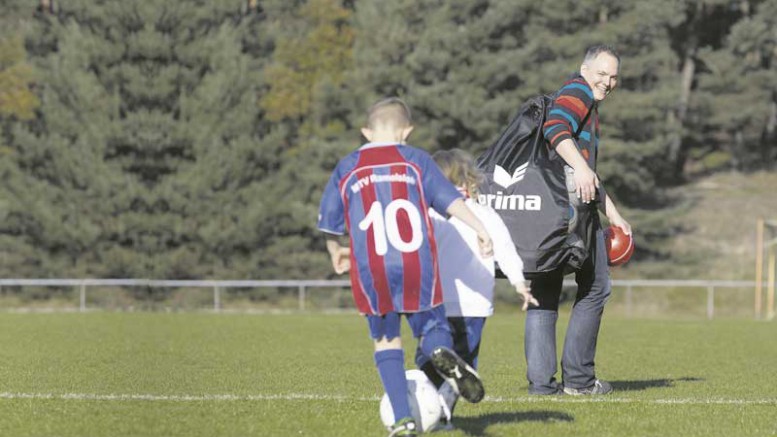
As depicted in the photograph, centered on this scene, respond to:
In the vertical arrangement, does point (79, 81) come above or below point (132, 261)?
above

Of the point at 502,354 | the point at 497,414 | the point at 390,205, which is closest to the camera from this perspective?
the point at 390,205

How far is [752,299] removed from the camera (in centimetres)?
4338

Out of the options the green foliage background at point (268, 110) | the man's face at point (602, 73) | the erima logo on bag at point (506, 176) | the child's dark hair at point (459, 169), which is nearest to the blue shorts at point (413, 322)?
the child's dark hair at point (459, 169)

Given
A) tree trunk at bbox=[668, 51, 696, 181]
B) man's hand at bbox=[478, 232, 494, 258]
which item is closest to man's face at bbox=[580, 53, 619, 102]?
man's hand at bbox=[478, 232, 494, 258]

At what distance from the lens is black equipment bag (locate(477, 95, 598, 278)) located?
29.2 ft

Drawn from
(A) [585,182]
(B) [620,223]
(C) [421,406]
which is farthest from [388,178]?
(B) [620,223]

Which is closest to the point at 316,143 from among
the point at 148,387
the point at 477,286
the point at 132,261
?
the point at 132,261

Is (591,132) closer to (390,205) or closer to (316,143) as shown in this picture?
(390,205)

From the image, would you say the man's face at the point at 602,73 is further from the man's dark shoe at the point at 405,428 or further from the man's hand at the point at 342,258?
the man's dark shoe at the point at 405,428

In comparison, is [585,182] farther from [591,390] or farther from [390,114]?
[390,114]

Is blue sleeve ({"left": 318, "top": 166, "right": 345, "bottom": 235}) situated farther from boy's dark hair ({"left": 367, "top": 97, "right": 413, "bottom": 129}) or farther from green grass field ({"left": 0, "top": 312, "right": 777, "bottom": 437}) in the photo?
green grass field ({"left": 0, "top": 312, "right": 777, "bottom": 437})

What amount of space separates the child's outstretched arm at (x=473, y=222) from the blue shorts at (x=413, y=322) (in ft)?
1.60

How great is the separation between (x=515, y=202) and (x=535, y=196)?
0.48ft

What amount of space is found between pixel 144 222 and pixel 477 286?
50.5 feet
